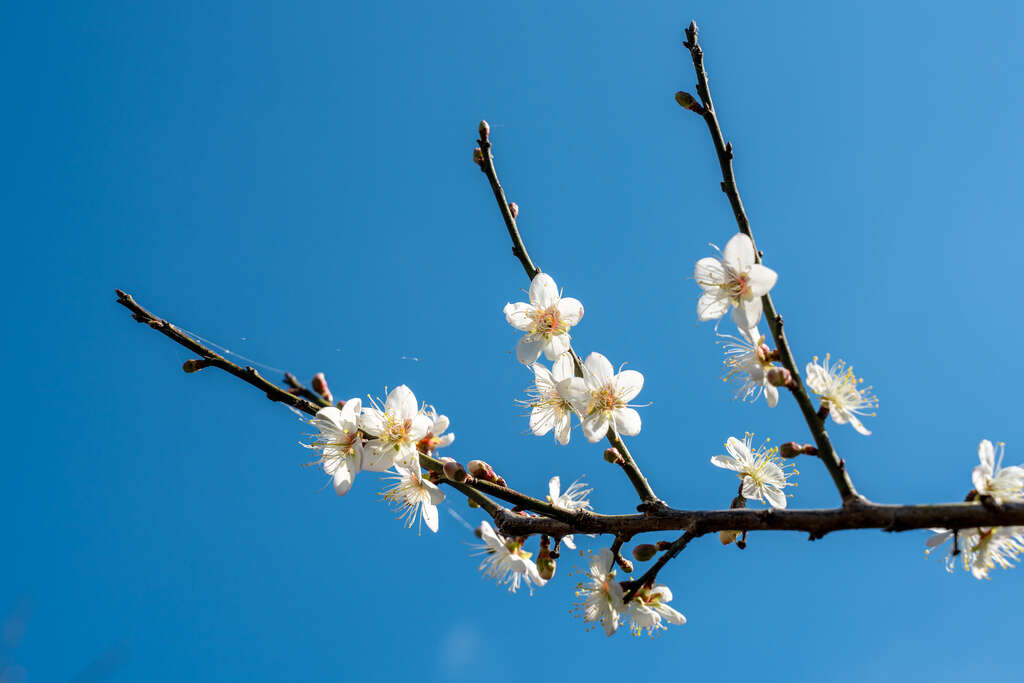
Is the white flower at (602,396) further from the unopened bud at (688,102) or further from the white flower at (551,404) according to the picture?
the unopened bud at (688,102)

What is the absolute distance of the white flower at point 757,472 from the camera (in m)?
2.21

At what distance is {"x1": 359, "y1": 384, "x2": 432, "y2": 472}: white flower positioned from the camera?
191 cm

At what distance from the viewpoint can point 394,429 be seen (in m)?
2.02

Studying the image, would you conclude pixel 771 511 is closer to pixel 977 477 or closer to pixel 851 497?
pixel 851 497

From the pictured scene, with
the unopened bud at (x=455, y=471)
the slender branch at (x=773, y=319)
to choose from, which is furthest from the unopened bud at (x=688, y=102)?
the unopened bud at (x=455, y=471)

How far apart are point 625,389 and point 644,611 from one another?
2.15ft

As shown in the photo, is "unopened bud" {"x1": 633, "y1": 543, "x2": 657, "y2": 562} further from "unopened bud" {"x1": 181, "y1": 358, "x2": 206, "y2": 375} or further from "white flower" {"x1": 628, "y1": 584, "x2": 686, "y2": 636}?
"unopened bud" {"x1": 181, "y1": 358, "x2": 206, "y2": 375}

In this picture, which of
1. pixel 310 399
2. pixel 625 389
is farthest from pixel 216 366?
pixel 625 389

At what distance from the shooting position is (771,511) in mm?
1529

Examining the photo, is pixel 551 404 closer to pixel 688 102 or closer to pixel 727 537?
pixel 727 537

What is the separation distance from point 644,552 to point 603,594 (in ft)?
0.63

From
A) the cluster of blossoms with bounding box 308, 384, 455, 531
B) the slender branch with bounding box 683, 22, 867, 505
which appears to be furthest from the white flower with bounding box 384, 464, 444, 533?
the slender branch with bounding box 683, 22, 867, 505

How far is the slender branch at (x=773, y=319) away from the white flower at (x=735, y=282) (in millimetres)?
25

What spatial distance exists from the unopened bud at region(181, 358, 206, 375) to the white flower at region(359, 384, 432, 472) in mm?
437
